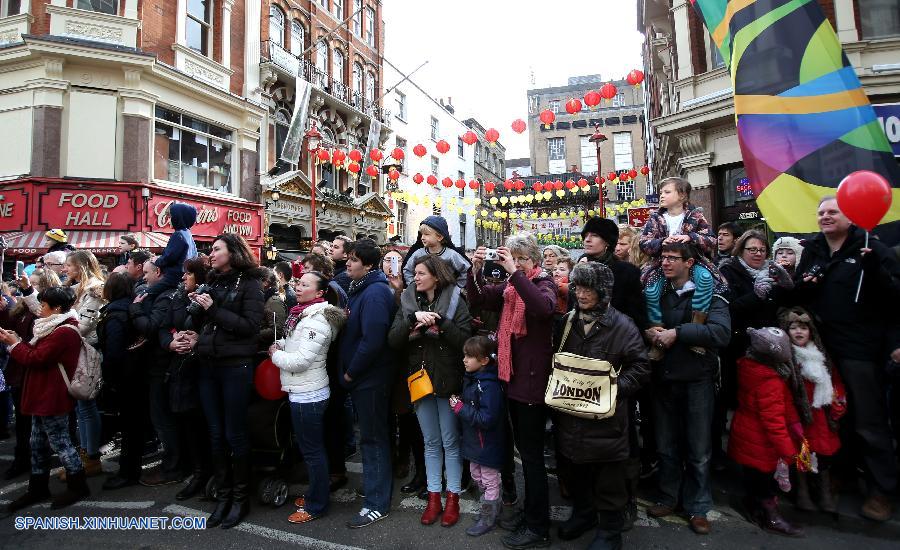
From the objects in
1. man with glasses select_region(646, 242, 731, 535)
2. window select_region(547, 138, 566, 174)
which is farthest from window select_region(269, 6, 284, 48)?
window select_region(547, 138, 566, 174)

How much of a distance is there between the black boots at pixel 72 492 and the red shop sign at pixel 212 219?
7988 mm

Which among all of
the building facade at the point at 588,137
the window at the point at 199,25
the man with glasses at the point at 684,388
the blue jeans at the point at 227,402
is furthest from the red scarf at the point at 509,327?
the building facade at the point at 588,137

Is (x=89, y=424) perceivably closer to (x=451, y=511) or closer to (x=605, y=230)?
(x=451, y=511)

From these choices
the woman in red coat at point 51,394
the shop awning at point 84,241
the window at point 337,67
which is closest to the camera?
the woman in red coat at point 51,394

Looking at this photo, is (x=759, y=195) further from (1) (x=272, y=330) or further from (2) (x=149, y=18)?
(2) (x=149, y=18)

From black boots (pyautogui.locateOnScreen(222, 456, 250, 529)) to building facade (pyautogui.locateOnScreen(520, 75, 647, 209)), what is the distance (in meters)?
42.8

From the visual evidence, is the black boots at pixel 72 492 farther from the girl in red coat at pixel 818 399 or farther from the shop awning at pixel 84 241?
Answer: the shop awning at pixel 84 241

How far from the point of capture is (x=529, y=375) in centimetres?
339

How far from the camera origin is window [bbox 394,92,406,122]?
28.2m

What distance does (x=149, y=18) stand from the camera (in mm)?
13109

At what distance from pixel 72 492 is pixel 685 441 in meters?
5.50

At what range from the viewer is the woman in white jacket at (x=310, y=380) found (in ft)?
12.3

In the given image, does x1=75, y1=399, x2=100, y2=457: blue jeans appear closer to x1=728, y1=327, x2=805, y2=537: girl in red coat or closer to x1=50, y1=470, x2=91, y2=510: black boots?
x1=50, y1=470, x2=91, y2=510: black boots

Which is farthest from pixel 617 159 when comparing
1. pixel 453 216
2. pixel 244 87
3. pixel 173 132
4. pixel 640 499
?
pixel 640 499
